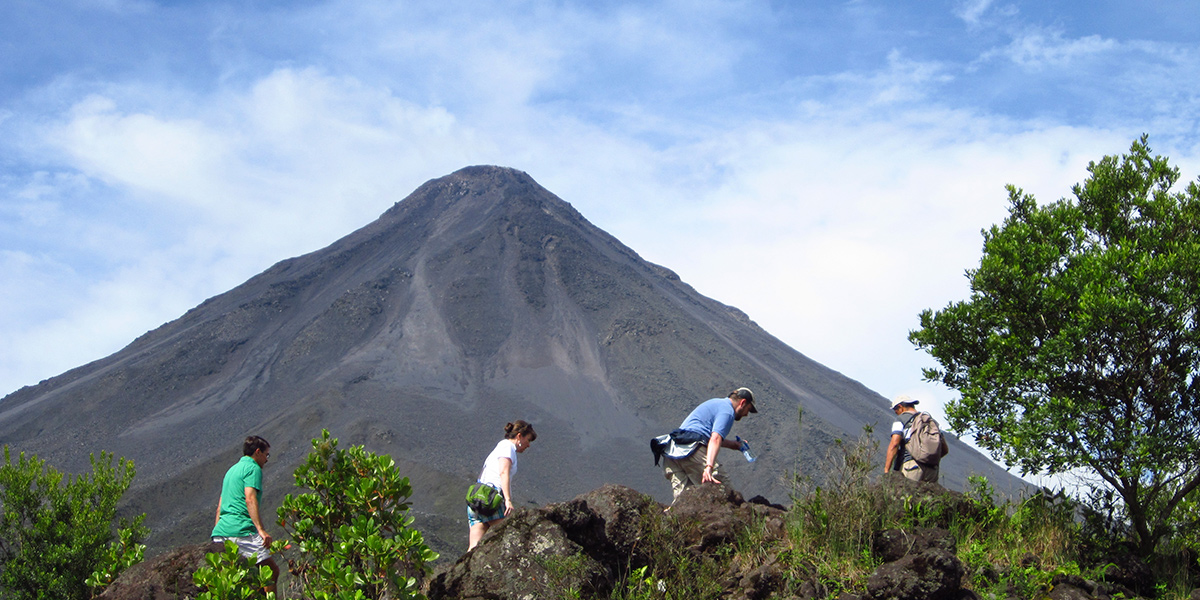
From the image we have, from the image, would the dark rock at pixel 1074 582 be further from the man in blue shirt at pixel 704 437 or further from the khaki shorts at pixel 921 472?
the man in blue shirt at pixel 704 437

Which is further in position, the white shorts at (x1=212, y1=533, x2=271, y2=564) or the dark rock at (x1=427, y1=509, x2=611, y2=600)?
the white shorts at (x1=212, y1=533, x2=271, y2=564)

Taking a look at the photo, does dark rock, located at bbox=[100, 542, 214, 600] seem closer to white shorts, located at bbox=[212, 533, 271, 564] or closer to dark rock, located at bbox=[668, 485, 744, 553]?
white shorts, located at bbox=[212, 533, 271, 564]

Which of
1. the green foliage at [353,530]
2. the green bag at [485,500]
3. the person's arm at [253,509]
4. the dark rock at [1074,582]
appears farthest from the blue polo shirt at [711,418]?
the person's arm at [253,509]

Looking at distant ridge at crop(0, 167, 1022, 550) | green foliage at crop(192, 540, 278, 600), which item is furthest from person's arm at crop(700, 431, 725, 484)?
distant ridge at crop(0, 167, 1022, 550)

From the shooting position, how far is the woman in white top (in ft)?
20.2

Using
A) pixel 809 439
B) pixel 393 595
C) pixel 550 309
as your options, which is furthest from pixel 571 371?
pixel 393 595

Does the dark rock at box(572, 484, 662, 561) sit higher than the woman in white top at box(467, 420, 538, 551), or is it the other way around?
the woman in white top at box(467, 420, 538, 551)

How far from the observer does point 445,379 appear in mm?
38031

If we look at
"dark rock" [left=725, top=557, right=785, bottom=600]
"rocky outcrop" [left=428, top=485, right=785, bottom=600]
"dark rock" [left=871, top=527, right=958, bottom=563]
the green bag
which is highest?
the green bag

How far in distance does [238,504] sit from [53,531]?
18.4 ft

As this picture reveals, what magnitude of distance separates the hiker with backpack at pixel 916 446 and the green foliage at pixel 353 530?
408cm

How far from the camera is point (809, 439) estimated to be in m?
31.8

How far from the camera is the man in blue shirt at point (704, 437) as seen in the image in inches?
275

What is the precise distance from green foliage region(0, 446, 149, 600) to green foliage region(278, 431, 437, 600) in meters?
5.73
